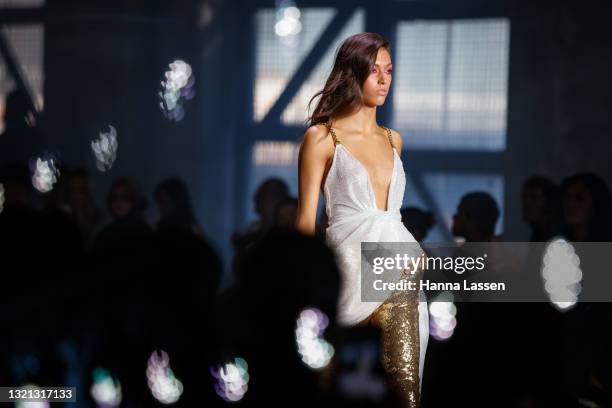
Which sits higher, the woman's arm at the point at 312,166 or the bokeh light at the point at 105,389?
the woman's arm at the point at 312,166

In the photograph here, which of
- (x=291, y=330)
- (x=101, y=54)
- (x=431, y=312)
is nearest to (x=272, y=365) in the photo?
(x=291, y=330)

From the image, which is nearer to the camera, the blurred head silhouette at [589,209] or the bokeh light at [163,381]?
the bokeh light at [163,381]

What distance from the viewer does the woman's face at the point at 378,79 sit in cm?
306

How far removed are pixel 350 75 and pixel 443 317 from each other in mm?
1328

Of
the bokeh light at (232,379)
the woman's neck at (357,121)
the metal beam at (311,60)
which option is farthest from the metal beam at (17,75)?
the woman's neck at (357,121)

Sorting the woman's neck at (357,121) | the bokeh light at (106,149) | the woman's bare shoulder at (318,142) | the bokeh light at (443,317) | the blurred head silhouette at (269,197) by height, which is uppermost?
the bokeh light at (106,149)

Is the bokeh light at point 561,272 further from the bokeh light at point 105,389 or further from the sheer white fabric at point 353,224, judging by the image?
the bokeh light at point 105,389

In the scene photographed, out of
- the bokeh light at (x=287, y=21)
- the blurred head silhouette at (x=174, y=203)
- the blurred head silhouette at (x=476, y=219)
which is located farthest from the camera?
the bokeh light at (x=287, y=21)

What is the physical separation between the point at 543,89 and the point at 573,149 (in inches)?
16.4

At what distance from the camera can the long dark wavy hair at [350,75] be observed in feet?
10.0

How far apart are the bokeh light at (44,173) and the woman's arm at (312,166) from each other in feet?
10.3

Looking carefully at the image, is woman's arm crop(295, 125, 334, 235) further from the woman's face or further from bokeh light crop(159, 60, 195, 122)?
bokeh light crop(159, 60, 195, 122)

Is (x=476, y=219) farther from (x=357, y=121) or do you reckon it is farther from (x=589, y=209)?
(x=357, y=121)

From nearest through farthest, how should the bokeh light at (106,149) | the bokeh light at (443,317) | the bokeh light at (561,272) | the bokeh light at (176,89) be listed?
1. the bokeh light at (443,317)
2. the bokeh light at (561,272)
3. the bokeh light at (176,89)
4. the bokeh light at (106,149)
